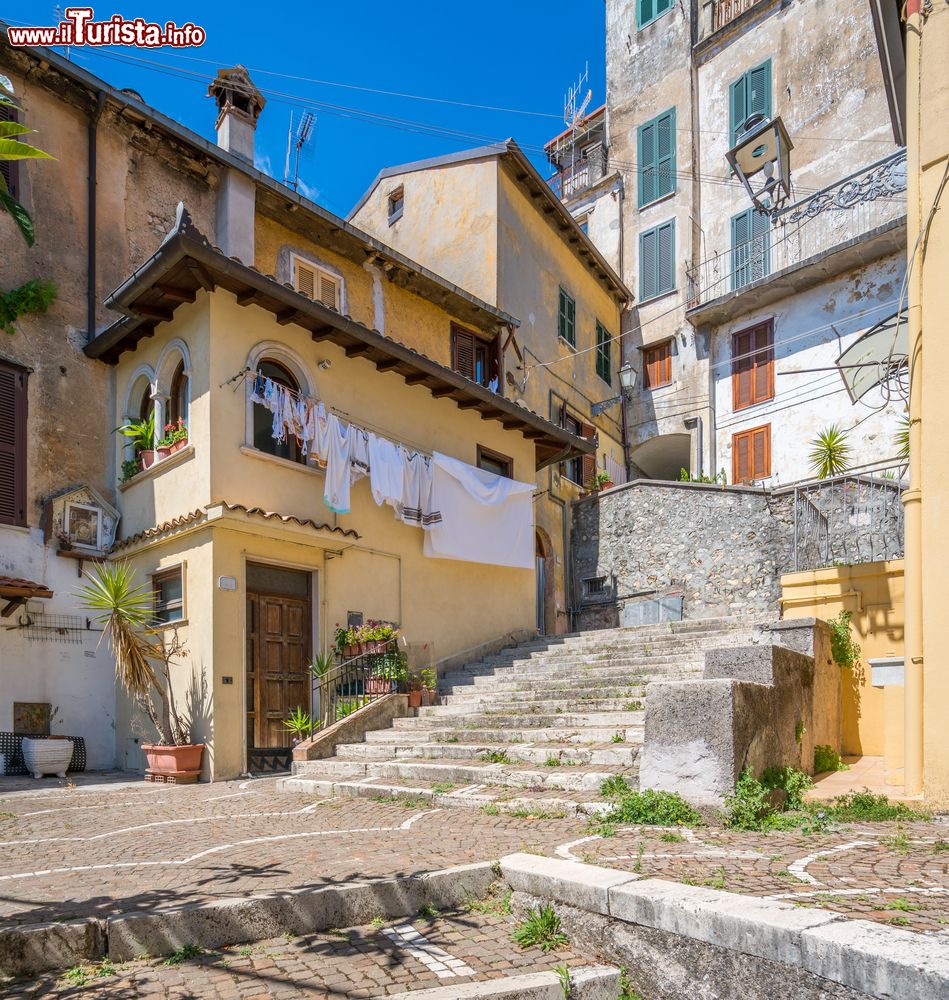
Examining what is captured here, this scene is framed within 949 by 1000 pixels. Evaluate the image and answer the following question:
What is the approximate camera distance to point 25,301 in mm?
12062

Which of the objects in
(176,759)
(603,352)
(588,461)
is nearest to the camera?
(176,759)

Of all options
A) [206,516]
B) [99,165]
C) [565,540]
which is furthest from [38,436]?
[565,540]

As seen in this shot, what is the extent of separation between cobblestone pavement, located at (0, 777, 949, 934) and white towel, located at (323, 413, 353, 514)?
5.10 metres

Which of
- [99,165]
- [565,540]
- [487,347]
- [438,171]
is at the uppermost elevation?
[438,171]

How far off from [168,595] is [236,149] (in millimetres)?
8342

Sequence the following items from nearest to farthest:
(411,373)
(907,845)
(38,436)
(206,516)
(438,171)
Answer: (907,845) → (206,516) → (38,436) → (411,373) → (438,171)

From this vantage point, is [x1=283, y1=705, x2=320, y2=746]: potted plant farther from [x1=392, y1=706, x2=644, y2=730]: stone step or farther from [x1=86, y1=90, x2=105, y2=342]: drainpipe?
[x1=86, y1=90, x2=105, y2=342]: drainpipe

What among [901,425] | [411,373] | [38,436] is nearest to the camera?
[38,436]

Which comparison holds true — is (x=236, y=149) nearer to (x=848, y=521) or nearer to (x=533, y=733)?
(x=533, y=733)

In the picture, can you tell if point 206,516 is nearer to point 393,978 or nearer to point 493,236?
point 393,978

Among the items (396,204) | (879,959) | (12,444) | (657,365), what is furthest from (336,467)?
(657,365)

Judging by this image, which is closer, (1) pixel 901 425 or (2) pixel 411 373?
(2) pixel 411 373

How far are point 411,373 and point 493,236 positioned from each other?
591 cm

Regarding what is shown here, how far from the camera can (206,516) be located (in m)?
10.8
